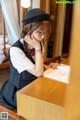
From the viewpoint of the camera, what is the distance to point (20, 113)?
1.14 metres

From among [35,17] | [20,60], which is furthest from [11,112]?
[35,17]

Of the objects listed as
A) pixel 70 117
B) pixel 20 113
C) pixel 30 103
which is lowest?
pixel 20 113

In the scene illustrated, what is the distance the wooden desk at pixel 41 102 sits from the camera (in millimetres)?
975

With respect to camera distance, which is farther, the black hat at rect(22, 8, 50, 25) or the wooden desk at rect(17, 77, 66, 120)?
the black hat at rect(22, 8, 50, 25)

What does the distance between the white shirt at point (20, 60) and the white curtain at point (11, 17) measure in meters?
1.90

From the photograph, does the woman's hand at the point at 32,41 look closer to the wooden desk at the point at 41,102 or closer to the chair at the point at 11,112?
the wooden desk at the point at 41,102

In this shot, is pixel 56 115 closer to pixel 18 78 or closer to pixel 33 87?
pixel 33 87

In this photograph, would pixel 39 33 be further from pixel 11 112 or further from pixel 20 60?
pixel 11 112

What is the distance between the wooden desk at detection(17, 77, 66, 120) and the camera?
98cm

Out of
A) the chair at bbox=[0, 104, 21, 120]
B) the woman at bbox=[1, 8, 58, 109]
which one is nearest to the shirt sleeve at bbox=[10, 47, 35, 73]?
the woman at bbox=[1, 8, 58, 109]

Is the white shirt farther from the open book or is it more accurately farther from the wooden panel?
the wooden panel

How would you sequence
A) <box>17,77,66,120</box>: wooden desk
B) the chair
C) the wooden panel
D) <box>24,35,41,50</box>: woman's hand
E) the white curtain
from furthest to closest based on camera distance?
the white curtain, <box>24,35,41,50</box>: woman's hand, the chair, <box>17,77,66,120</box>: wooden desk, the wooden panel

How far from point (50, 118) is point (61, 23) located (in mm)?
3032

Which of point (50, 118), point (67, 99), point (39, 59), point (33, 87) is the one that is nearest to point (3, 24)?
point (39, 59)
